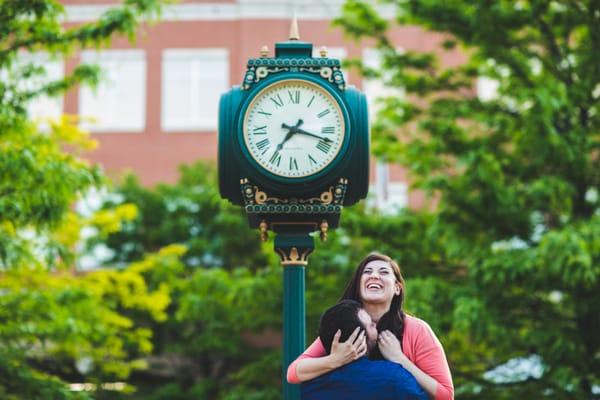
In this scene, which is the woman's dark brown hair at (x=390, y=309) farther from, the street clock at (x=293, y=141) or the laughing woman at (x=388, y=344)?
the street clock at (x=293, y=141)

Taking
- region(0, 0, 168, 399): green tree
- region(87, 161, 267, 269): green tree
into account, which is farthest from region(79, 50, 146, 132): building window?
region(0, 0, 168, 399): green tree

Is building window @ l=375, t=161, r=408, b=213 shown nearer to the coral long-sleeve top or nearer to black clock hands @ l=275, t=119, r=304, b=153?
black clock hands @ l=275, t=119, r=304, b=153

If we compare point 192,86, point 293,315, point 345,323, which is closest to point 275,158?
point 293,315

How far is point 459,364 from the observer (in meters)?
12.3

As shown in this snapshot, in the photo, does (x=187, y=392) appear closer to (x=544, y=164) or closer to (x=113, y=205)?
(x=113, y=205)

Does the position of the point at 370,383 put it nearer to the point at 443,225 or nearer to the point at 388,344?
the point at 388,344

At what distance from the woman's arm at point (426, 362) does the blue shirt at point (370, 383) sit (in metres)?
0.04

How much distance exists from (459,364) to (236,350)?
4806 millimetres

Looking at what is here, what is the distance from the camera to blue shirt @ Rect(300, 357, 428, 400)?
374 cm

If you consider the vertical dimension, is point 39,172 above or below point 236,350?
above

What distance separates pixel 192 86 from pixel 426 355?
57.8 ft

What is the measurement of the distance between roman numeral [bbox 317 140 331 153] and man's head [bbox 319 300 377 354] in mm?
1001

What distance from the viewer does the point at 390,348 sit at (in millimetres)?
3865

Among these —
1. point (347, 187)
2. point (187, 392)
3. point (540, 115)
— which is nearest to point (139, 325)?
point (187, 392)
